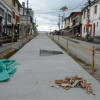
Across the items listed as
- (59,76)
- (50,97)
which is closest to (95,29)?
(59,76)

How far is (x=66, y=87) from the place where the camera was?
209 inches

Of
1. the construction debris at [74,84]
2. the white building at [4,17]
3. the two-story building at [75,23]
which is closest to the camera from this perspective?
the construction debris at [74,84]

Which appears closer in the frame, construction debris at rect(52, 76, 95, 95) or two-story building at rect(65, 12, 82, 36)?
construction debris at rect(52, 76, 95, 95)

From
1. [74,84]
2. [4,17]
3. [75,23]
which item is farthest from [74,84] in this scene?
[75,23]

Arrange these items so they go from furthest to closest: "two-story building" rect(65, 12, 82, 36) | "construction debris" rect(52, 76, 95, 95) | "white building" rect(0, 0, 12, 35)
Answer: "two-story building" rect(65, 12, 82, 36) → "white building" rect(0, 0, 12, 35) → "construction debris" rect(52, 76, 95, 95)

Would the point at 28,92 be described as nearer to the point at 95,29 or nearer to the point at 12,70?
the point at 12,70

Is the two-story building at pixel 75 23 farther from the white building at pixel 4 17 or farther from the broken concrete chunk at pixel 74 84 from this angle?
the broken concrete chunk at pixel 74 84

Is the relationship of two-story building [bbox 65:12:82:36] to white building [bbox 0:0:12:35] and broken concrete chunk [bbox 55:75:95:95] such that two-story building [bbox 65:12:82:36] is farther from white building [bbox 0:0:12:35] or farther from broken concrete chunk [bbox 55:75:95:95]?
broken concrete chunk [bbox 55:75:95:95]

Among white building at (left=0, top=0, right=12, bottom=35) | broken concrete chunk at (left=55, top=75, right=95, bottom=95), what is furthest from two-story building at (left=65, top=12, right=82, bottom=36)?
Result: broken concrete chunk at (left=55, top=75, right=95, bottom=95)

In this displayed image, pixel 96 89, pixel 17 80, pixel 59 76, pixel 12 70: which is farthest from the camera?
pixel 12 70

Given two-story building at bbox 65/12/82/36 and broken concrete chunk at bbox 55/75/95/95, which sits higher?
two-story building at bbox 65/12/82/36

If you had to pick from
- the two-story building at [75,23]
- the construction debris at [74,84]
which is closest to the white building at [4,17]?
the construction debris at [74,84]

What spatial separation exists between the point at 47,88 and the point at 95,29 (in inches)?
1222

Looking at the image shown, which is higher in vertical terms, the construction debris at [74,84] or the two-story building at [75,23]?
the two-story building at [75,23]
